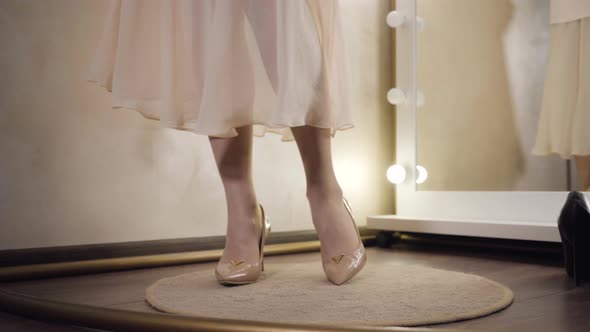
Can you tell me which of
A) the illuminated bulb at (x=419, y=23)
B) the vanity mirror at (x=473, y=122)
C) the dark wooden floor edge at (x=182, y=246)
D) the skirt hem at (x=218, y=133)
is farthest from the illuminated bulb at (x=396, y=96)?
the skirt hem at (x=218, y=133)

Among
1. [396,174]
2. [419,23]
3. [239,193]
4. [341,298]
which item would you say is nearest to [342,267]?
[341,298]

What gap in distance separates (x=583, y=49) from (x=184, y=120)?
2.90ft

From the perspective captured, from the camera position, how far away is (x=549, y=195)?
125 cm

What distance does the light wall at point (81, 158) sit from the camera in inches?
42.3

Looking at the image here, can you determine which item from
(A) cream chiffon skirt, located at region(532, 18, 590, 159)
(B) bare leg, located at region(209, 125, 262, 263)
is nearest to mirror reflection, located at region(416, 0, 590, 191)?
(A) cream chiffon skirt, located at region(532, 18, 590, 159)

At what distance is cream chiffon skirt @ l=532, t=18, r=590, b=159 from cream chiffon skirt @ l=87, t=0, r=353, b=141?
56cm

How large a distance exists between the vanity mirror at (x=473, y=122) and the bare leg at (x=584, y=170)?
14mm

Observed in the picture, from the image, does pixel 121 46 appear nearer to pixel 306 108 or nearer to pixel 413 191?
pixel 306 108

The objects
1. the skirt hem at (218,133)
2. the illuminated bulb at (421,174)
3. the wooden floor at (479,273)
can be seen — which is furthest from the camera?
the illuminated bulb at (421,174)

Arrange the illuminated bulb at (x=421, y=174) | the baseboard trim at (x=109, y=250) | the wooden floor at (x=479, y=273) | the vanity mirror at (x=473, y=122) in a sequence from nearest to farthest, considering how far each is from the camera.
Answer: the wooden floor at (x=479, y=273) < the baseboard trim at (x=109, y=250) < the vanity mirror at (x=473, y=122) < the illuminated bulb at (x=421, y=174)

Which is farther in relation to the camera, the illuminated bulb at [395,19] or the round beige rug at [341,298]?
the illuminated bulb at [395,19]

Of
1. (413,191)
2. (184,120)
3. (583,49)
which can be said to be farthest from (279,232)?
(583,49)

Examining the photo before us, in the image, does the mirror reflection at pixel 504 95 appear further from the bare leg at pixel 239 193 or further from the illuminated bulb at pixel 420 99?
the bare leg at pixel 239 193

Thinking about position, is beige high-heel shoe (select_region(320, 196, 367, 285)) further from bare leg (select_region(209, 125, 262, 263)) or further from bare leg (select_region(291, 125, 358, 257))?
bare leg (select_region(209, 125, 262, 263))
